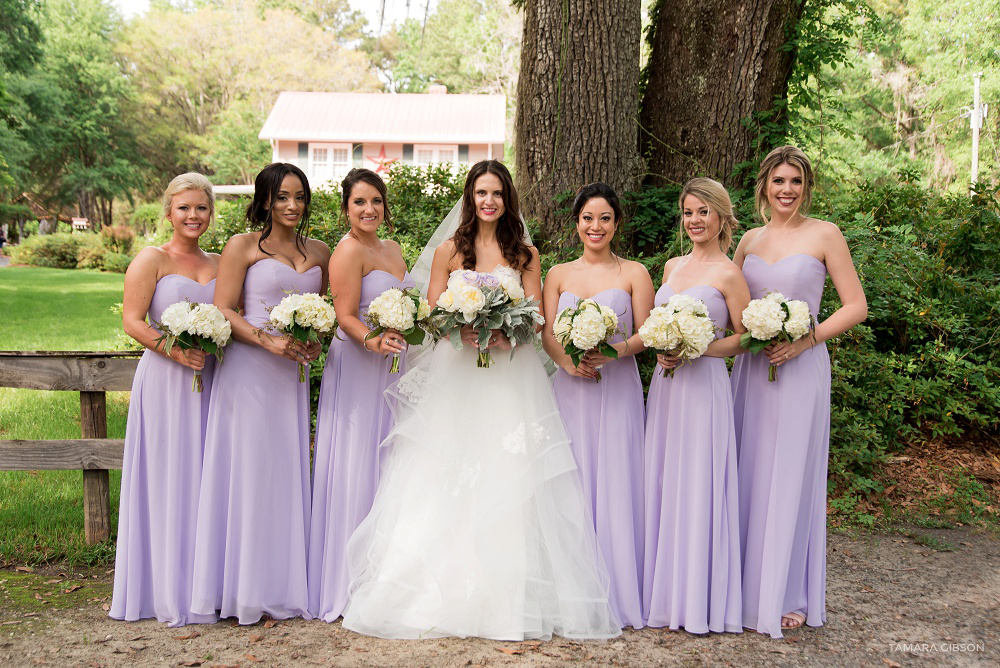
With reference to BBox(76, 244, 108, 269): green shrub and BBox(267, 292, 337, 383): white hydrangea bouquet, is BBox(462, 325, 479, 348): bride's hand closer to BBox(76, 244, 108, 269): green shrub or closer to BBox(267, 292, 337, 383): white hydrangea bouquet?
BBox(267, 292, 337, 383): white hydrangea bouquet

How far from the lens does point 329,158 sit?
123ft

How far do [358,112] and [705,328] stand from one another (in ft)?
118

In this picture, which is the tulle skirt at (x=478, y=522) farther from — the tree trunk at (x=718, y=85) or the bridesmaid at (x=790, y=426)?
the tree trunk at (x=718, y=85)

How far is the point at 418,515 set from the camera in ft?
15.4

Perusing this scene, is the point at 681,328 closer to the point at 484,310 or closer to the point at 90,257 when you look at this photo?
the point at 484,310

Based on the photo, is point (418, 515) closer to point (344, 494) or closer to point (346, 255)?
point (344, 494)

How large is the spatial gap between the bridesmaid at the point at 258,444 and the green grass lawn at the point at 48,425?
5.10ft

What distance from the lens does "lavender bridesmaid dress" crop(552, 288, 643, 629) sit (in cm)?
481

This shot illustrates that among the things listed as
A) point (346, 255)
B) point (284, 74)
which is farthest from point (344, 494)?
point (284, 74)

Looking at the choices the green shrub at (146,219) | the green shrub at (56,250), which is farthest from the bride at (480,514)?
the green shrub at (146,219)

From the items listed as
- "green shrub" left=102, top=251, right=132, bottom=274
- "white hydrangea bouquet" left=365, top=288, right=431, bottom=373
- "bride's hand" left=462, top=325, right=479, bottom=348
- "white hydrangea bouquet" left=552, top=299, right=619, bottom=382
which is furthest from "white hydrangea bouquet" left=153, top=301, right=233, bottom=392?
"green shrub" left=102, top=251, right=132, bottom=274

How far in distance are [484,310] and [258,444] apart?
159 centimetres

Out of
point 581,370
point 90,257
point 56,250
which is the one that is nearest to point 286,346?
point 581,370

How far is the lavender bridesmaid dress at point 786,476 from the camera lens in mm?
4742
